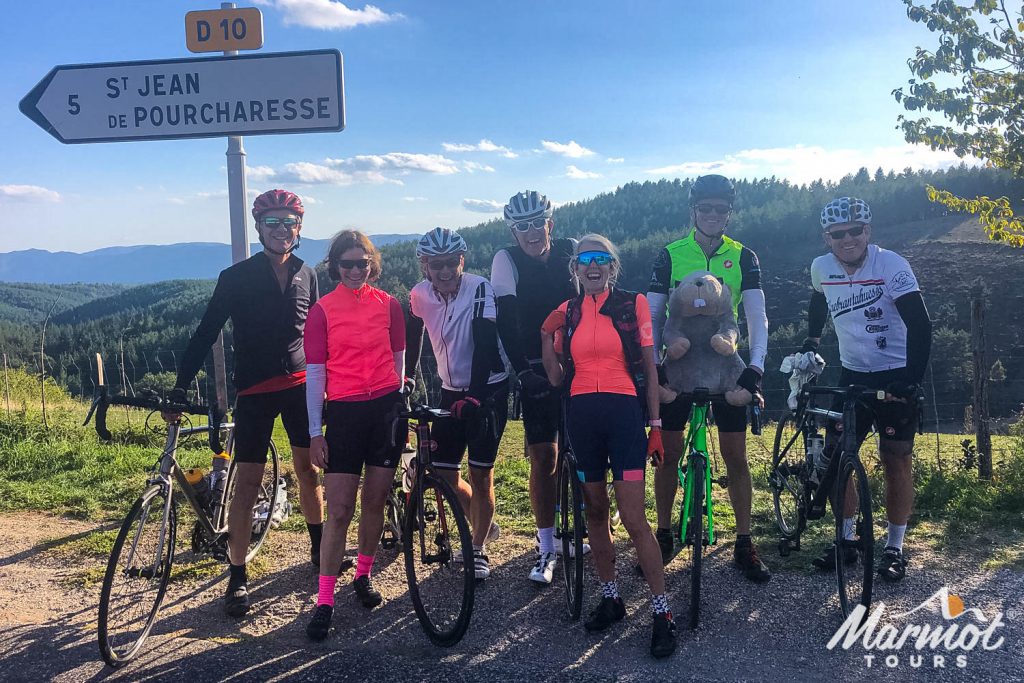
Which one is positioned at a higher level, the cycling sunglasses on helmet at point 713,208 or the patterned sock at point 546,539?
the cycling sunglasses on helmet at point 713,208

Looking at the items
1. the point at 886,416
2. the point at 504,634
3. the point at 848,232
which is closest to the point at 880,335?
the point at 886,416

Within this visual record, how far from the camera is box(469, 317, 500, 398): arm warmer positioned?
3893 millimetres

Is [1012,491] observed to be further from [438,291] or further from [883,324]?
[438,291]

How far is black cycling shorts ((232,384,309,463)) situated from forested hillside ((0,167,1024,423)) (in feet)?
41.9

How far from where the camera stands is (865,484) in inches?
138

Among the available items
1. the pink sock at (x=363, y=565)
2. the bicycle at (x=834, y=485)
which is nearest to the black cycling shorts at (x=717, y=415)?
the bicycle at (x=834, y=485)

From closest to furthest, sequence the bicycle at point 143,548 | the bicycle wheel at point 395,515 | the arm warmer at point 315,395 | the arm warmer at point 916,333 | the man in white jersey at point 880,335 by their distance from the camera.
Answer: the bicycle at point 143,548 < the arm warmer at point 315,395 < the arm warmer at point 916,333 < the man in white jersey at point 880,335 < the bicycle wheel at point 395,515

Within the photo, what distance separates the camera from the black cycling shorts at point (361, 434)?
11.8 feet

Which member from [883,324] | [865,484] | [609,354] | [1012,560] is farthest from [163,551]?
[1012,560]

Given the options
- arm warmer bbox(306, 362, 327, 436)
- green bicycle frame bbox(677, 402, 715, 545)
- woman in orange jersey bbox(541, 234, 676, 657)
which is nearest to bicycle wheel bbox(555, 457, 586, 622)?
woman in orange jersey bbox(541, 234, 676, 657)

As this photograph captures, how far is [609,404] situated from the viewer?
340 centimetres

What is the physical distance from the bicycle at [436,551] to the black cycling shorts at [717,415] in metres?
1.35

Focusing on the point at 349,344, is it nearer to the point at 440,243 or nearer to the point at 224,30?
the point at 440,243

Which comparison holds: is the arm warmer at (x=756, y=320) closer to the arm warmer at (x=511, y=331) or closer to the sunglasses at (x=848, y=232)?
the sunglasses at (x=848, y=232)
